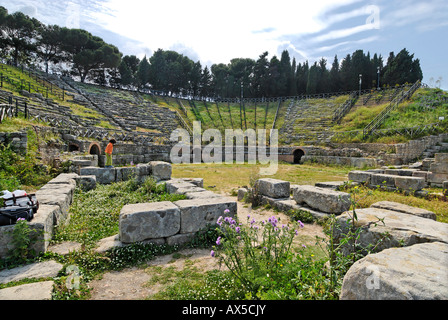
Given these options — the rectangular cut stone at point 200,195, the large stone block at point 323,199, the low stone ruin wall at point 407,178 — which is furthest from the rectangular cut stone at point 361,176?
the rectangular cut stone at point 200,195

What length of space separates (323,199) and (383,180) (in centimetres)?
502

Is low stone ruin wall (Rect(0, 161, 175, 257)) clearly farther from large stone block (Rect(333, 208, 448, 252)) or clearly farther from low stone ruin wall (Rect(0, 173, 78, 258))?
large stone block (Rect(333, 208, 448, 252))

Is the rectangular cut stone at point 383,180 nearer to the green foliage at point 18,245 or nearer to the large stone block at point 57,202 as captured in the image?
the large stone block at point 57,202

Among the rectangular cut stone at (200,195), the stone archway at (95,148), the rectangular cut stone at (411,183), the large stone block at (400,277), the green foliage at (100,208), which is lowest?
the green foliage at (100,208)

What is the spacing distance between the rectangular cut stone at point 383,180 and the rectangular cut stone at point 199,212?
752 cm

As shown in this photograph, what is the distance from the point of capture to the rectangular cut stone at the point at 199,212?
4.48 metres

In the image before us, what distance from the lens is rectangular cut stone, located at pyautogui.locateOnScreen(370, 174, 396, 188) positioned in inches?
352

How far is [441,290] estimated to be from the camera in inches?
60.6

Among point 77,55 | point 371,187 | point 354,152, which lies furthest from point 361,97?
point 77,55

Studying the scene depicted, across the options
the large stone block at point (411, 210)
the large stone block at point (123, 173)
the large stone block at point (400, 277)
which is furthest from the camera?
the large stone block at point (123, 173)

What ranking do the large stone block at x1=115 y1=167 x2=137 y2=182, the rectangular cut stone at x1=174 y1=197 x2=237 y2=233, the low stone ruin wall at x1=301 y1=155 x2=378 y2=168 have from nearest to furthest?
1. the rectangular cut stone at x1=174 y1=197 x2=237 y2=233
2. the large stone block at x1=115 y1=167 x2=137 y2=182
3. the low stone ruin wall at x1=301 y1=155 x2=378 y2=168

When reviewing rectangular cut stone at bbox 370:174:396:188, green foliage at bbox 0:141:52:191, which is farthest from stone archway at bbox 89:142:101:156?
rectangular cut stone at bbox 370:174:396:188

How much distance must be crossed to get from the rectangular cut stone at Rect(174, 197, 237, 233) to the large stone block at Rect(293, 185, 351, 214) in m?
2.61

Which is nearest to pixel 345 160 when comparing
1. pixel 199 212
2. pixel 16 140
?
pixel 199 212
